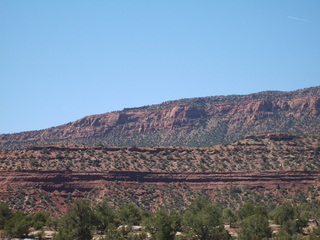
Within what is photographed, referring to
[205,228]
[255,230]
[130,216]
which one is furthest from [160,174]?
[255,230]

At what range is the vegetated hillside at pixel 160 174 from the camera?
295 ft

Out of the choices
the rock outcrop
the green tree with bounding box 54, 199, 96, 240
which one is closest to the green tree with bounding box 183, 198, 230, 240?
Result: the green tree with bounding box 54, 199, 96, 240

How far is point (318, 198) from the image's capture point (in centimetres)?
9006

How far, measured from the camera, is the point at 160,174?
99438 millimetres

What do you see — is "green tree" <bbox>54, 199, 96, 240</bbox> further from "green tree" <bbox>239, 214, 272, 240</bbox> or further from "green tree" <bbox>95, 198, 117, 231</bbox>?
"green tree" <bbox>239, 214, 272, 240</bbox>

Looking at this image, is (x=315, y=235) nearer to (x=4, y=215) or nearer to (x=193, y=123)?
(x=4, y=215)

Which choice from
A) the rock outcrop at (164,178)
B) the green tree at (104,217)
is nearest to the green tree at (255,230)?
the green tree at (104,217)

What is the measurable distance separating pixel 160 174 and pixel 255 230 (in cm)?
4996

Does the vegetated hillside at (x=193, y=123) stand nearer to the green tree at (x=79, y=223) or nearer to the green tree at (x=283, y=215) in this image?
the green tree at (x=283, y=215)

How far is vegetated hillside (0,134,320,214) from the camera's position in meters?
90.1

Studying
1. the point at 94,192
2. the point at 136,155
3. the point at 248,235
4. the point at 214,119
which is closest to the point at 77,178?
the point at 94,192

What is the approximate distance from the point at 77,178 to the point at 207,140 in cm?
6278

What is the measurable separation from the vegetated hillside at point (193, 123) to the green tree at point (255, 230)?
301 feet

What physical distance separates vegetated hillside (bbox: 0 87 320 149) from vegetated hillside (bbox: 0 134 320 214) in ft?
123
